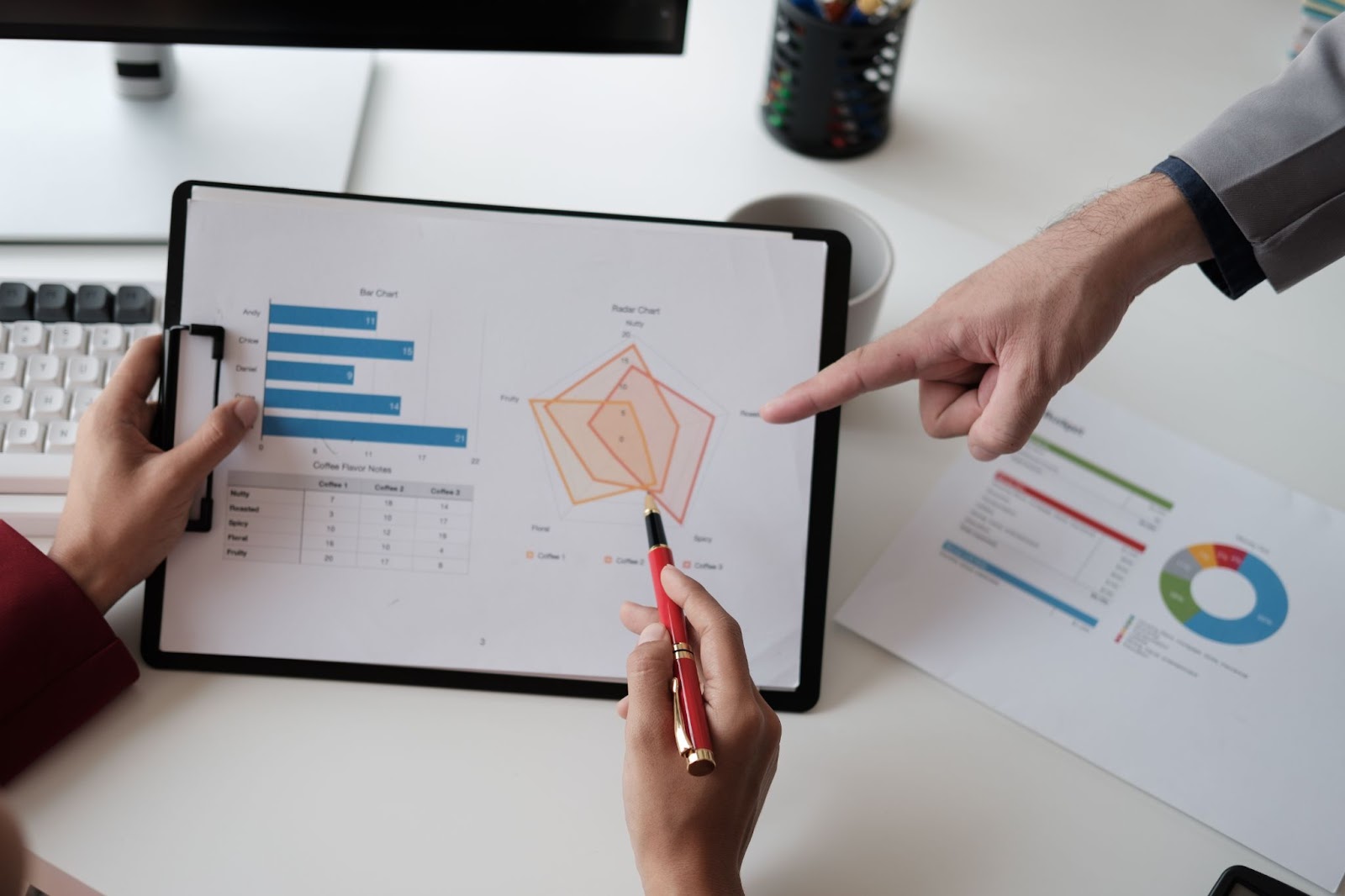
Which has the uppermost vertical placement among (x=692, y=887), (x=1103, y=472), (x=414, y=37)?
(x=414, y=37)

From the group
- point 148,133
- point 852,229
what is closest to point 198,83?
point 148,133

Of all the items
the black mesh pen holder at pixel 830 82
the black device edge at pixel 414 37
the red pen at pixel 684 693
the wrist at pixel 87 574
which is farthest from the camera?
the black mesh pen holder at pixel 830 82

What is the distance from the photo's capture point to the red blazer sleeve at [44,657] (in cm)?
64

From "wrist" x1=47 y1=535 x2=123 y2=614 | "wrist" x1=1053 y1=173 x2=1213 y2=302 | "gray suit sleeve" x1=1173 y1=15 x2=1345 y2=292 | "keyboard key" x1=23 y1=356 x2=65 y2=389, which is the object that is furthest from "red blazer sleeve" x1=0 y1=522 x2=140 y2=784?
"gray suit sleeve" x1=1173 y1=15 x2=1345 y2=292

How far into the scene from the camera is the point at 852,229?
0.80 m

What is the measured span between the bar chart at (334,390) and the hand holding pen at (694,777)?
0.74 ft

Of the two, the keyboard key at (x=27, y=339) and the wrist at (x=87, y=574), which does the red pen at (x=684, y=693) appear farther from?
the keyboard key at (x=27, y=339)

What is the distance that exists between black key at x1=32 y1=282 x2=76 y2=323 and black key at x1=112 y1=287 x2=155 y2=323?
4 centimetres

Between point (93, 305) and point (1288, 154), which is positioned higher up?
point (1288, 154)

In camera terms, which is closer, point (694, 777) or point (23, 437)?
point (694, 777)

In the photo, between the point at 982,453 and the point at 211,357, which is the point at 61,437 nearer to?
the point at 211,357

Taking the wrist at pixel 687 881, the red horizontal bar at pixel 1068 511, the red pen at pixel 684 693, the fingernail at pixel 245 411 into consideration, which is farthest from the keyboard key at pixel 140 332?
the red horizontal bar at pixel 1068 511

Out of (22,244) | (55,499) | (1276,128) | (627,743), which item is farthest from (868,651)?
(22,244)

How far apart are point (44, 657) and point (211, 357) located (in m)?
0.21
